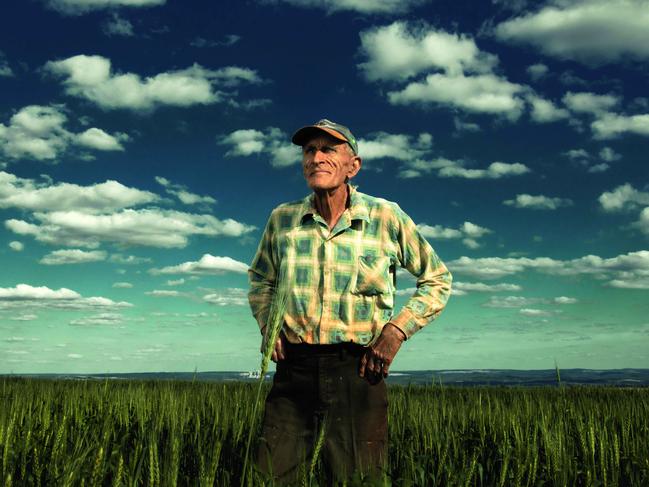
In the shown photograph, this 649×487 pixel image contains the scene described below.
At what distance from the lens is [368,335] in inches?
127

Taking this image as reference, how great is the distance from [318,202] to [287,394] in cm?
108

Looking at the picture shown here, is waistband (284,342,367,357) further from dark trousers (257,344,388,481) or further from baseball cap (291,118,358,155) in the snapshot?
baseball cap (291,118,358,155)

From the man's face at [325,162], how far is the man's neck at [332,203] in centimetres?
5

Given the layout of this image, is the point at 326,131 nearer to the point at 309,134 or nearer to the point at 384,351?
the point at 309,134

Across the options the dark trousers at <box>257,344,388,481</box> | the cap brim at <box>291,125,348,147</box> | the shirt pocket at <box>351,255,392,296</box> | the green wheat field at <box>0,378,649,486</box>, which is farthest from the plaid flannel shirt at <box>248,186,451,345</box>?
the green wheat field at <box>0,378,649,486</box>

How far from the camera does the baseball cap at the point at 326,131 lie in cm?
332

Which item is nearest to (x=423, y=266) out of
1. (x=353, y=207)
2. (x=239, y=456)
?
(x=353, y=207)

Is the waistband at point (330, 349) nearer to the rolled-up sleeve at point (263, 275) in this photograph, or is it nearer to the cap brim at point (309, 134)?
the rolled-up sleeve at point (263, 275)

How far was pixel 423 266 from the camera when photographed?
3467mm

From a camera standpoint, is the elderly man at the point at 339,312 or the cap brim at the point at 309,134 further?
the cap brim at the point at 309,134

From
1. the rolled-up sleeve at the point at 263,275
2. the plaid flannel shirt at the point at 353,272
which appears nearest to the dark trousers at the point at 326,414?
the plaid flannel shirt at the point at 353,272

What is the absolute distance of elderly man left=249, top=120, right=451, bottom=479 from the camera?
318 cm

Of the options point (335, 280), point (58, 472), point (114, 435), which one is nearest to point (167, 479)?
point (58, 472)

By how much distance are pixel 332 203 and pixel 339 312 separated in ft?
2.04
